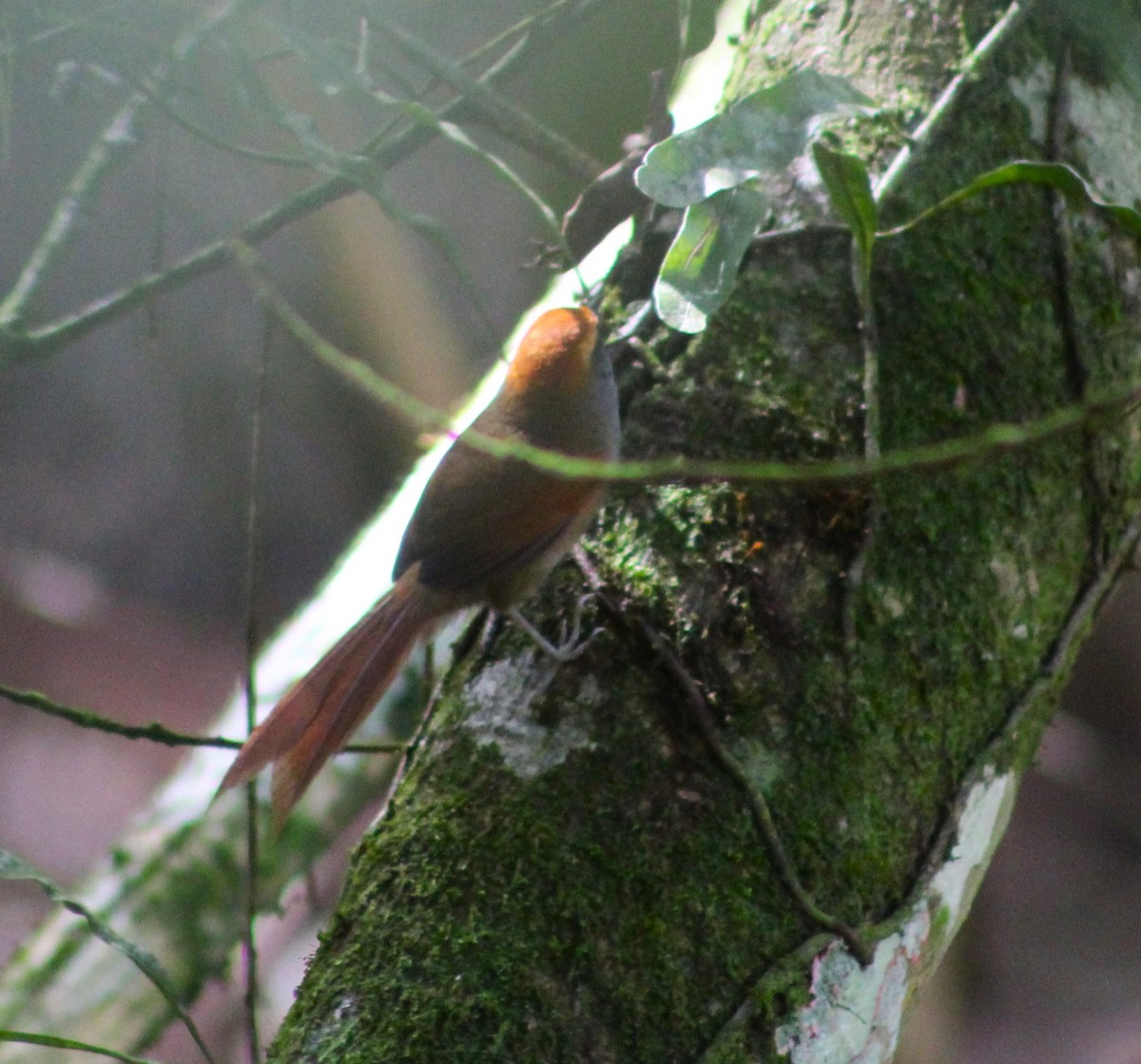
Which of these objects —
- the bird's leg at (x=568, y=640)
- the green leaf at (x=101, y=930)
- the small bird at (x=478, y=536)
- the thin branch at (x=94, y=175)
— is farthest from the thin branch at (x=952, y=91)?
the green leaf at (x=101, y=930)

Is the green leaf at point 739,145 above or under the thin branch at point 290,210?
under

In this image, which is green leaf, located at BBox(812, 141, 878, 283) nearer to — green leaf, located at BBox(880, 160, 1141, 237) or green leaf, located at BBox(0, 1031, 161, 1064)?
green leaf, located at BBox(880, 160, 1141, 237)

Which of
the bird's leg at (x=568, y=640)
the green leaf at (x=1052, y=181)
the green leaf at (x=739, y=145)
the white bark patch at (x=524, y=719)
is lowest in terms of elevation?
the white bark patch at (x=524, y=719)

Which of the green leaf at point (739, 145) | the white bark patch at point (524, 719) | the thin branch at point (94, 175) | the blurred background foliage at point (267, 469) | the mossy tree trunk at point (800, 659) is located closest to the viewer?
the mossy tree trunk at point (800, 659)

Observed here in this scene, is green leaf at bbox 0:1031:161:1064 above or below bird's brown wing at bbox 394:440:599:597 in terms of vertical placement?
below

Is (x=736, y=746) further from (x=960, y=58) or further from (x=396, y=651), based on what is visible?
(x=960, y=58)

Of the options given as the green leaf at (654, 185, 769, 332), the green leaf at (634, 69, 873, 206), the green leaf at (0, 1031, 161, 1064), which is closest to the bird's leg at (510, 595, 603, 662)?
the green leaf at (654, 185, 769, 332)

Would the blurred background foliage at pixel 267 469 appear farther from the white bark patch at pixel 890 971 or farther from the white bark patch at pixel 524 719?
the white bark patch at pixel 890 971
